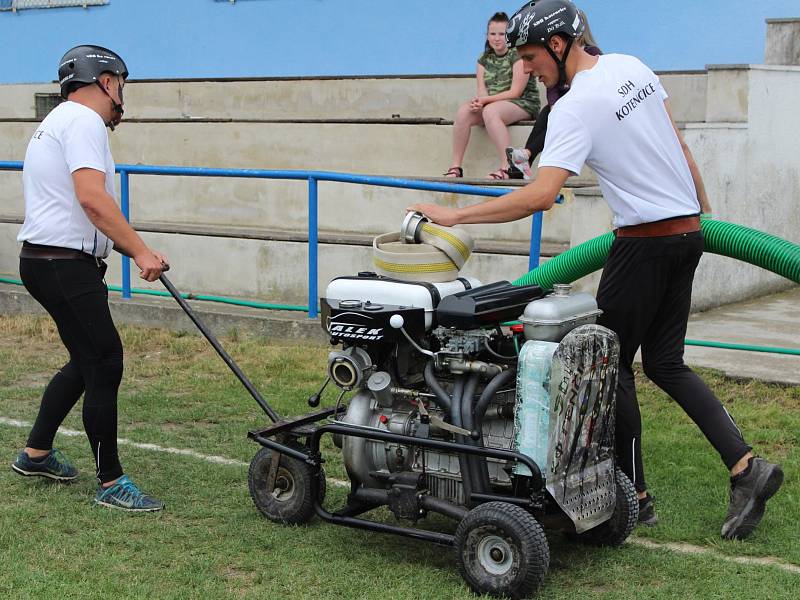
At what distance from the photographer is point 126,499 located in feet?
16.2

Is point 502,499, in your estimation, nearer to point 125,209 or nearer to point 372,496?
point 372,496

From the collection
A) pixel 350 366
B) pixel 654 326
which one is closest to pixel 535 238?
pixel 654 326

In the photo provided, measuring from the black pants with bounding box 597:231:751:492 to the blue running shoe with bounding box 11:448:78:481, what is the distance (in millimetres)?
2426

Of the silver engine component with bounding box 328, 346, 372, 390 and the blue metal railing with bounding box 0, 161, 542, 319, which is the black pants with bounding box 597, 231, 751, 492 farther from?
the blue metal railing with bounding box 0, 161, 542, 319

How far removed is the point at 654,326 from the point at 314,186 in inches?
157

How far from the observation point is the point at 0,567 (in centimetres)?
424

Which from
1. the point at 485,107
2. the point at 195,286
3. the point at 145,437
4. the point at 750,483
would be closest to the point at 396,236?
the point at 750,483

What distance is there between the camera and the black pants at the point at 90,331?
15.9 ft

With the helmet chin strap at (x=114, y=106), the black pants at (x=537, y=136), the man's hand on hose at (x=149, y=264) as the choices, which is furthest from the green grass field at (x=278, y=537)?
the black pants at (x=537, y=136)

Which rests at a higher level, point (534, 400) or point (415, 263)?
point (415, 263)

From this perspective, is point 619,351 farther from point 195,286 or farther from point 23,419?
point 195,286

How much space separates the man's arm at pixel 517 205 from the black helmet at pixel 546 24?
0.45m

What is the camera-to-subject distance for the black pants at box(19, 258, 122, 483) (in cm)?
484

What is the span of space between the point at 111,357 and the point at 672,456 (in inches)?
104
